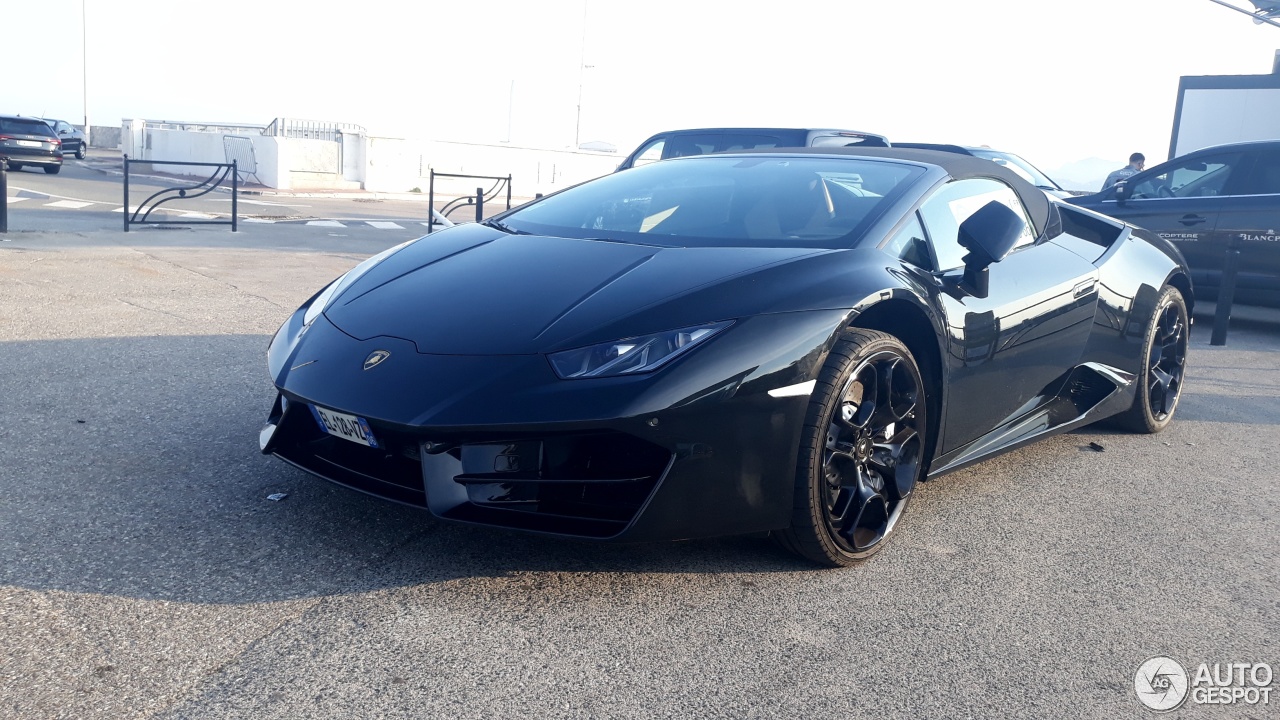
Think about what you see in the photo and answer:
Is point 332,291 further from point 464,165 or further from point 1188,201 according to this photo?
point 464,165

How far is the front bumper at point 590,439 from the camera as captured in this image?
2643 mm

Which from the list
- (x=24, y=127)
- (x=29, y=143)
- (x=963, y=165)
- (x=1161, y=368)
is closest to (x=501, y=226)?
(x=963, y=165)

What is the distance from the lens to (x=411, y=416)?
267 centimetres

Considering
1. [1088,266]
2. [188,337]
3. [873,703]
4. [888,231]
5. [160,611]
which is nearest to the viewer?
[873,703]

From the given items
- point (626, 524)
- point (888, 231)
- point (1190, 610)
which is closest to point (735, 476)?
point (626, 524)

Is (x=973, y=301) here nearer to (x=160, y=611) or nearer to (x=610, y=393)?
(x=610, y=393)

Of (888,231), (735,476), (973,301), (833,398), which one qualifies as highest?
(888,231)

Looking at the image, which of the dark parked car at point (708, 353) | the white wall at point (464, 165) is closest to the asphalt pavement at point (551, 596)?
the dark parked car at point (708, 353)

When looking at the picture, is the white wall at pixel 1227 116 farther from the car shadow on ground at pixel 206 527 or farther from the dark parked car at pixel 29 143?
the dark parked car at pixel 29 143

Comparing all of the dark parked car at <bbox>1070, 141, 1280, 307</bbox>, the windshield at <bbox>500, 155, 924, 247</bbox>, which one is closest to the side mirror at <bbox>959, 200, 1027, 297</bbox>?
the windshield at <bbox>500, 155, 924, 247</bbox>

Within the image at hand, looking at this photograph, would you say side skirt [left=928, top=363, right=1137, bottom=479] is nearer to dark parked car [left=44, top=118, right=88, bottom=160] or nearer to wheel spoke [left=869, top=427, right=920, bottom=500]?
wheel spoke [left=869, top=427, right=920, bottom=500]

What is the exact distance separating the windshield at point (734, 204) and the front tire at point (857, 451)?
1.48 feet

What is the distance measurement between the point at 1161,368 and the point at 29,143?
29033mm

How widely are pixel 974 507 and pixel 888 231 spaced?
43.1 inches
